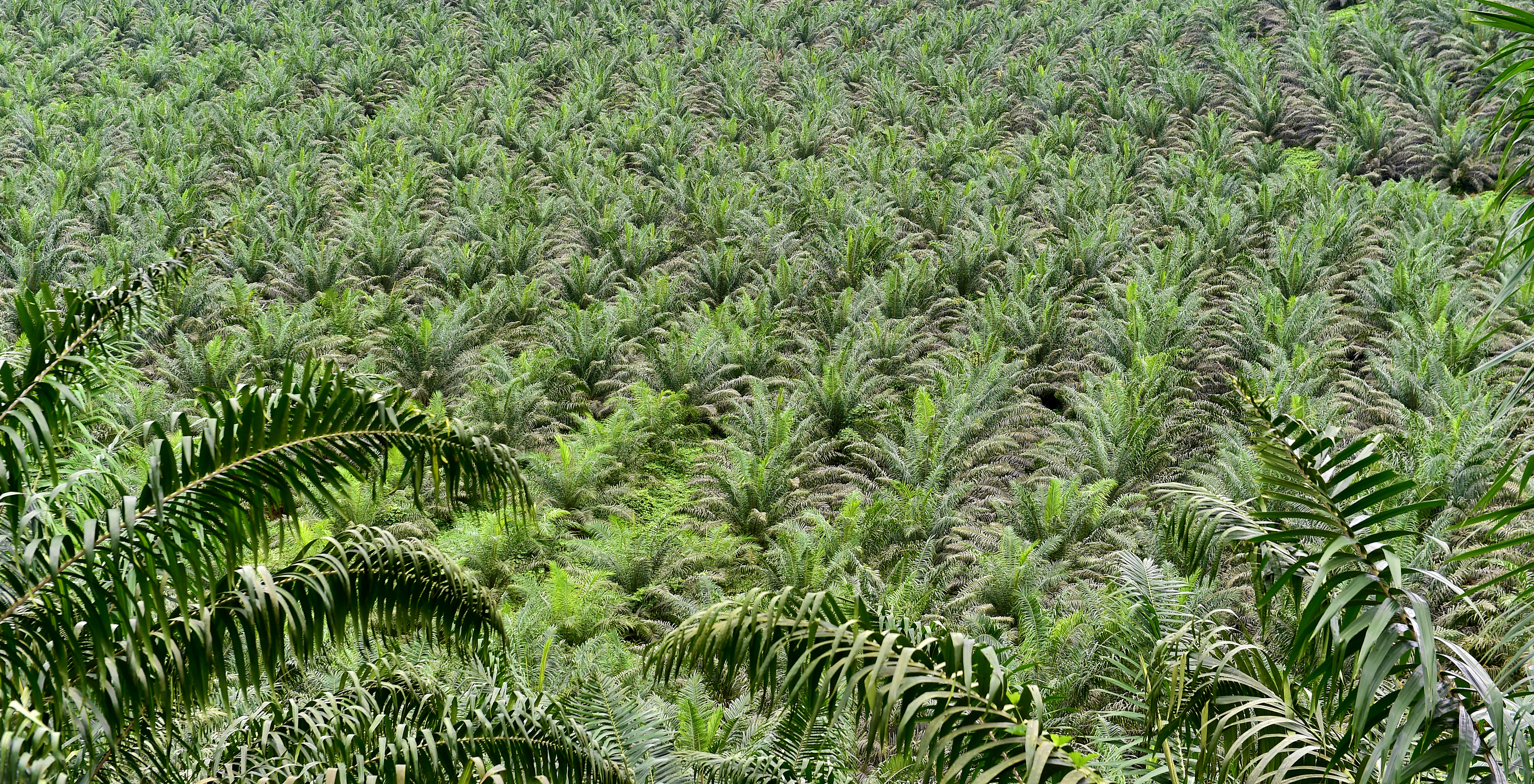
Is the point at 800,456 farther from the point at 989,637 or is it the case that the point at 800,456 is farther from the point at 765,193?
the point at 765,193

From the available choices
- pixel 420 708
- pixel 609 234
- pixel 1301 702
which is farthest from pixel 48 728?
pixel 609 234

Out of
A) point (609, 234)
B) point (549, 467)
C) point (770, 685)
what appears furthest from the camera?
point (609, 234)

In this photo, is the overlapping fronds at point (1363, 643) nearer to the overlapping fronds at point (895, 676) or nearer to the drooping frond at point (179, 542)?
the overlapping fronds at point (895, 676)

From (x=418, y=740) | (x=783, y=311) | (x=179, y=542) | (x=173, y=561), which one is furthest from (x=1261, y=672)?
(x=783, y=311)

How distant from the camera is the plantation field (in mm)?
4500

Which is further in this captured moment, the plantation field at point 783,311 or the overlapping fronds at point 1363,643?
the plantation field at point 783,311

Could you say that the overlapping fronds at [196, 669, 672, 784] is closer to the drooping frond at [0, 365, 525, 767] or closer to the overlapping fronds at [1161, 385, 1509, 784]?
the drooping frond at [0, 365, 525, 767]

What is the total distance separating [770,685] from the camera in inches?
109

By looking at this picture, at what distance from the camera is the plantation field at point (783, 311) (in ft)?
14.8

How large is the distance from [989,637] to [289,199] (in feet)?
29.9

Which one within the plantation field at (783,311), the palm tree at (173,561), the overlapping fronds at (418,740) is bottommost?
the overlapping fronds at (418,740)

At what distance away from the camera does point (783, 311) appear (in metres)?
9.61

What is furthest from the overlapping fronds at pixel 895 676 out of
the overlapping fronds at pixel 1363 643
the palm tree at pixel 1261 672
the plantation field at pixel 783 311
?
the overlapping fronds at pixel 1363 643

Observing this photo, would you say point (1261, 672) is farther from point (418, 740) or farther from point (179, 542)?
point (179, 542)
